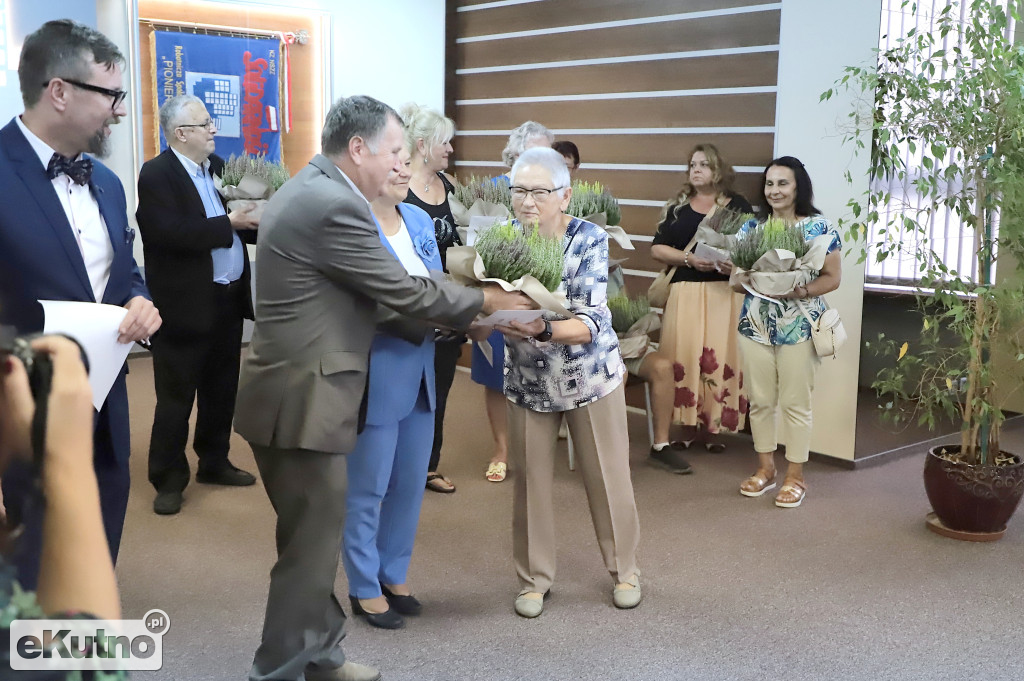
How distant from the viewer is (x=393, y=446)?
120 inches

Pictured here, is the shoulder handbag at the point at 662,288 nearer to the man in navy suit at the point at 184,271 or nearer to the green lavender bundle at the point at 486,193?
the green lavender bundle at the point at 486,193

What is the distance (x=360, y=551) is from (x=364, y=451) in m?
0.35

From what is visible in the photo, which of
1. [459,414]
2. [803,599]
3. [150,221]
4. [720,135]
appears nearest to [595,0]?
[720,135]

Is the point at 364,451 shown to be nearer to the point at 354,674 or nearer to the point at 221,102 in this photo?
the point at 354,674

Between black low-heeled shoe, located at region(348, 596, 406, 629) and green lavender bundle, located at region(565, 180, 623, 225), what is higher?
green lavender bundle, located at region(565, 180, 623, 225)

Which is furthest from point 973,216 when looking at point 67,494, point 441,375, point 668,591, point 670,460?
point 67,494

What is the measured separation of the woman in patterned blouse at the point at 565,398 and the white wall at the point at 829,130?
218 centimetres

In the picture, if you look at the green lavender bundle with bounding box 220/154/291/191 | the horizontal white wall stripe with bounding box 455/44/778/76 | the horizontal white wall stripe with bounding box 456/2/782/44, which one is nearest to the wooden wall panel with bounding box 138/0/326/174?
the horizontal white wall stripe with bounding box 455/44/778/76

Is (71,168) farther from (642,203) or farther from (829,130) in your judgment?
(642,203)

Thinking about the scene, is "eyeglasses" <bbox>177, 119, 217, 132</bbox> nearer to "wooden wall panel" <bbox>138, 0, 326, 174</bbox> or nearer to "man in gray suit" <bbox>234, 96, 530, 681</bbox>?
"man in gray suit" <bbox>234, 96, 530, 681</bbox>

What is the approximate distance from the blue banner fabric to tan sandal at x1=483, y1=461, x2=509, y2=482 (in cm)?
366

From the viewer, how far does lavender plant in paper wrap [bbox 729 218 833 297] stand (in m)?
A: 4.38

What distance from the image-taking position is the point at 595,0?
634cm

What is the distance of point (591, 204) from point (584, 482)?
163 centimetres
